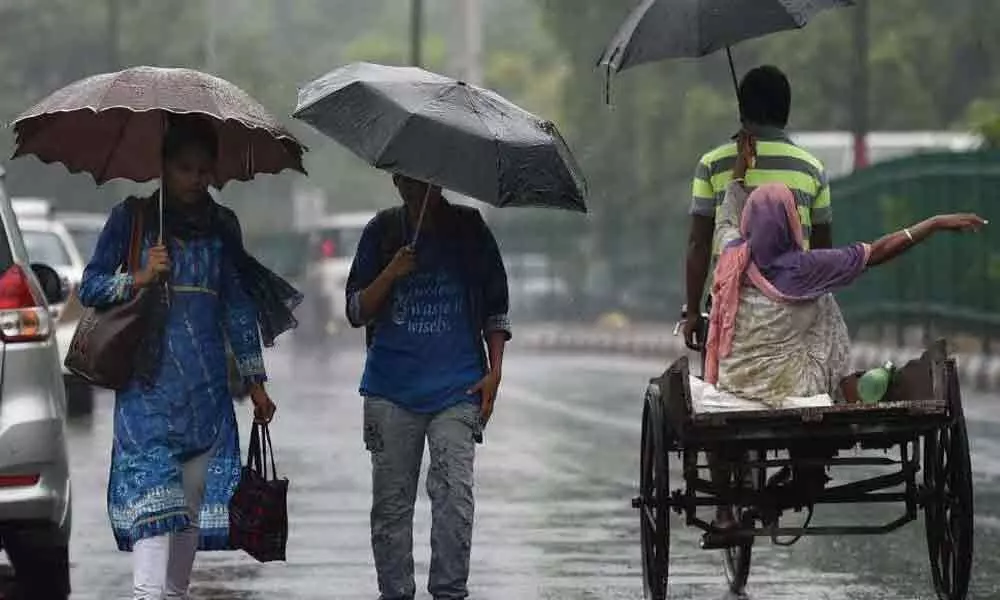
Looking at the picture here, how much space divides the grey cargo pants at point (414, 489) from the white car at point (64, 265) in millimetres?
10761

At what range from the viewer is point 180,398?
7418 millimetres

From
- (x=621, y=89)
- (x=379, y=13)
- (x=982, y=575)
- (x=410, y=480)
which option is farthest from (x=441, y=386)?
(x=379, y=13)

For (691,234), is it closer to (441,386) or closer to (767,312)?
(767,312)

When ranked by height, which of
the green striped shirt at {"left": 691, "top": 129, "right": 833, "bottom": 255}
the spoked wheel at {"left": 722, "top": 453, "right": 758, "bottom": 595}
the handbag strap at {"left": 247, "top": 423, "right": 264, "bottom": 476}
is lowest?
the spoked wheel at {"left": 722, "top": 453, "right": 758, "bottom": 595}

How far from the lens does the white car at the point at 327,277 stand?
35125 millimetres

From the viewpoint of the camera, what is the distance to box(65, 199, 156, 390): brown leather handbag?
7316 mm

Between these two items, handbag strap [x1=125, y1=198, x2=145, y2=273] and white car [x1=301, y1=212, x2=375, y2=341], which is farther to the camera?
white car [x1=301, y1=212, x2=375, y2=341]

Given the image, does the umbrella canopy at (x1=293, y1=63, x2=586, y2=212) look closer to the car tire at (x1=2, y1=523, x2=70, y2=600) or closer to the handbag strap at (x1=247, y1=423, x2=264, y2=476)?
the handbag strap at (x1=247, y1=423, x2=264, y2=476)

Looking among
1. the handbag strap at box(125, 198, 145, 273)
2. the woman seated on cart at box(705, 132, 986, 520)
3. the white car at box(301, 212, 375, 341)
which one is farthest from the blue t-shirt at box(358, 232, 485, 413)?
the white car at box(301, 212, 375, 341)

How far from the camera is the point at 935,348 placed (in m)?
7.88

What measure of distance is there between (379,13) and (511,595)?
117068 millimetres

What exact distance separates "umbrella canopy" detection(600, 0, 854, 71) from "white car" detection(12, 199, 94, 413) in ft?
35.7

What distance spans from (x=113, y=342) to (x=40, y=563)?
5.76 feet

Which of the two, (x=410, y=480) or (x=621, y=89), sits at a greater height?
(x=621, y=89)
